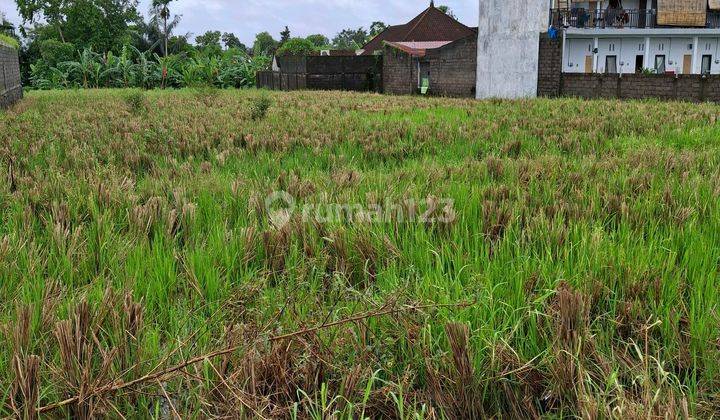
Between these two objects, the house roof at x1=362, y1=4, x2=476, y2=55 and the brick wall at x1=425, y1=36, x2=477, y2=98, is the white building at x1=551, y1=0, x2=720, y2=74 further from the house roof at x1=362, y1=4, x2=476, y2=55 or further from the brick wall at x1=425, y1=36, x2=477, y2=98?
the house roof at x1=362, y1=4, x2=476, y2=55

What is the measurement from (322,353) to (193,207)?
1.48m

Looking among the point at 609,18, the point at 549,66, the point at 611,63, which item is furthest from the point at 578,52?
the point at 549,66

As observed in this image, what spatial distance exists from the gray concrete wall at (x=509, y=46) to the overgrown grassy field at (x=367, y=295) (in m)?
19.8

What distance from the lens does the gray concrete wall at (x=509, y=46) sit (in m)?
22.6

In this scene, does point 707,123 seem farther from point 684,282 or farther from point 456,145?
point 684,282

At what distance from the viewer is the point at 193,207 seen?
2.71m

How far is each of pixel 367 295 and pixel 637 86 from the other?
748 inches

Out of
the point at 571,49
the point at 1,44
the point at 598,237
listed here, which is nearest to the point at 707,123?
the point at 598,237

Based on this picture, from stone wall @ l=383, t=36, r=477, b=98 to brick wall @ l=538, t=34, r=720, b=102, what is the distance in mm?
4062

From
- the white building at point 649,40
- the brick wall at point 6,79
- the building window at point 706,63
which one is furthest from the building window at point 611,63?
the brick wall at point 6,79

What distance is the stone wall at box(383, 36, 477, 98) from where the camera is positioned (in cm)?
2427

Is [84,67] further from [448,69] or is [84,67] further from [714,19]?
[714,19]

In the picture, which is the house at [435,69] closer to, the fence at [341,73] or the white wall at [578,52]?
the fence at [341,73]

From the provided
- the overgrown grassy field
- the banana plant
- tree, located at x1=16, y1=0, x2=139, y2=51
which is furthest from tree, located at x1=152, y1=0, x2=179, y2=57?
the overgrown grassy field
